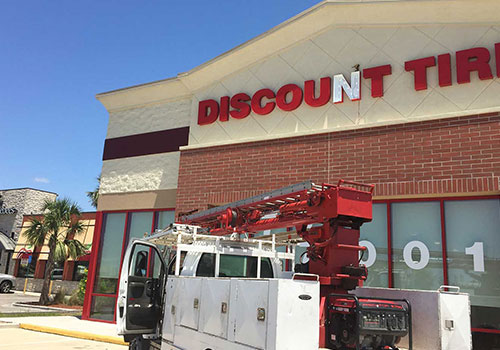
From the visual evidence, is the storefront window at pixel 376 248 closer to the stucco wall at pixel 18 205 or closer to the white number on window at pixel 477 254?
the white number on window at pixel 477 254

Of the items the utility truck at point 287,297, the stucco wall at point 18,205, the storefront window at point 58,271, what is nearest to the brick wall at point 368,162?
the utility truck at point 287,297

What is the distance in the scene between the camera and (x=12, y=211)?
4216 centimetres

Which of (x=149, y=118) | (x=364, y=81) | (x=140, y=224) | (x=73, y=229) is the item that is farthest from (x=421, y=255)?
(x=73, y=229)

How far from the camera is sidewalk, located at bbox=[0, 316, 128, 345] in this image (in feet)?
41.2

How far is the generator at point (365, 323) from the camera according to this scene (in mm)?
4883

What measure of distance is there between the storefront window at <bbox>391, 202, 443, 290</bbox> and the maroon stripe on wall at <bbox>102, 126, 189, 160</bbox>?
7418mm

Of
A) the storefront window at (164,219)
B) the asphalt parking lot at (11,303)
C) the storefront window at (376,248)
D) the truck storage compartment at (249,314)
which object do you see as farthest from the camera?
the asphalt parking lot at (11,303)

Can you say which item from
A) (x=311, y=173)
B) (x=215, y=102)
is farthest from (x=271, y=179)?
(x=215, y=102)

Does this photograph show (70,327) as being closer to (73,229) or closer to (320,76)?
(320,76)

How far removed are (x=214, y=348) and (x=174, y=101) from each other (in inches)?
448

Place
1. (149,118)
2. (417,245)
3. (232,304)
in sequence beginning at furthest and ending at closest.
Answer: (149,118) → (417,245) → (232,304)

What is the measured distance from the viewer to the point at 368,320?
4.91 meters

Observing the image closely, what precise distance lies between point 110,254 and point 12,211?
103 feet

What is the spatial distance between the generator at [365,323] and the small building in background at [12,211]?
40924mm
